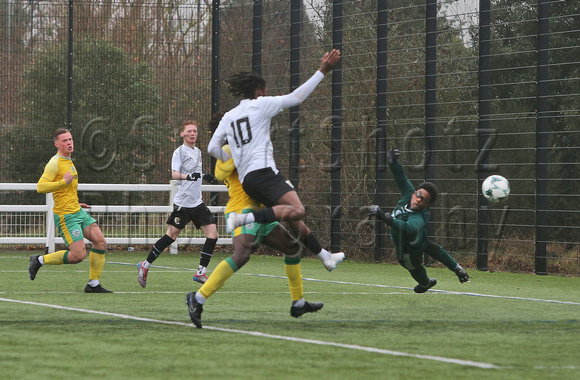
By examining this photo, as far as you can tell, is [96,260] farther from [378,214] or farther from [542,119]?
[542,119]

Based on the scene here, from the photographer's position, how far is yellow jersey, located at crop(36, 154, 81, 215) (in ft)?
32.1

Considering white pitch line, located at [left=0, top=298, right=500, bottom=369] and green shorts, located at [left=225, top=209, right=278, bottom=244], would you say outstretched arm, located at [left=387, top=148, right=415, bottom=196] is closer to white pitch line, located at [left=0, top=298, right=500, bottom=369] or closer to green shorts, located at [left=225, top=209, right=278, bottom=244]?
green shorts, located at [left=225, top=209, right=278, bottom=244]

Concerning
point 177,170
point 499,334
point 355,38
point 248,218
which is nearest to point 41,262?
point 177,170

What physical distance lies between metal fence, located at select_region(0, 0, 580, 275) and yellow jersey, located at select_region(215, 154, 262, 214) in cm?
705

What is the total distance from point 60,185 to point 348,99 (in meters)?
7.77

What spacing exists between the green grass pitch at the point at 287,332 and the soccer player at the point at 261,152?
0.91 m

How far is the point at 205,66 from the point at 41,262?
869 centimetres

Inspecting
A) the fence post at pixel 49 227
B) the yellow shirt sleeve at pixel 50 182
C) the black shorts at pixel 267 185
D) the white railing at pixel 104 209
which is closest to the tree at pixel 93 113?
the white railing at pixel 104 209

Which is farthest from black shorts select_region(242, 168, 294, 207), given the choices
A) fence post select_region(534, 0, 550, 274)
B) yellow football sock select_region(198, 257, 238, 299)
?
fence post select_region(534, 0, 550, 274)

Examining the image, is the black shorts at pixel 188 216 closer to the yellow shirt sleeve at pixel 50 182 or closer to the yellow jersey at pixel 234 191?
the yellow shirt sleeve at pixel 50 182

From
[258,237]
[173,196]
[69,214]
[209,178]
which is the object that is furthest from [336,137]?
[258,237]

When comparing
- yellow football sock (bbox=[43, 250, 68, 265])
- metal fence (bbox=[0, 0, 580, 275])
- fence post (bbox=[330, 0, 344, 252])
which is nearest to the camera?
yellow football sock (bbox=[43, 250, 68, 265])

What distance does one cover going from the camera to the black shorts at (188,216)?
11.8 meters

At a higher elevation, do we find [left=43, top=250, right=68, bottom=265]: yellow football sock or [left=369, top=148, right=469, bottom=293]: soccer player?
[left=369, top=148, right=469, bottom=293]: soccer player
